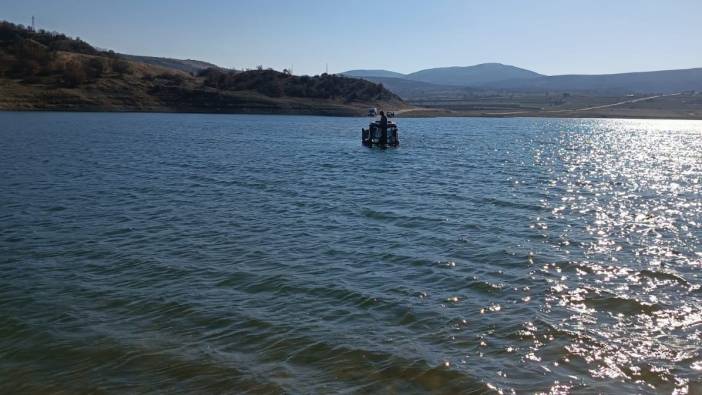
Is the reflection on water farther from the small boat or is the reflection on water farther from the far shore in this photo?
the far shore

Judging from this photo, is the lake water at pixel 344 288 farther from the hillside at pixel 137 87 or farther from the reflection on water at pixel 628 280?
the hillside at pixel 137 87

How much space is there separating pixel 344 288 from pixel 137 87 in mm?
120079

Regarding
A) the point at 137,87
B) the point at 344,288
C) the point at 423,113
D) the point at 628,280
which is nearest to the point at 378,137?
the point at 628,280

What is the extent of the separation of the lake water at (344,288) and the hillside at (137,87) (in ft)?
287

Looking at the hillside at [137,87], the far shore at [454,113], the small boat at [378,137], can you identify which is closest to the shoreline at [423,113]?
the far shore at [454,113]

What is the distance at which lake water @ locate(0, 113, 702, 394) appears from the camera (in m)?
9.93

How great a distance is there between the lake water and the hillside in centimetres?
8754

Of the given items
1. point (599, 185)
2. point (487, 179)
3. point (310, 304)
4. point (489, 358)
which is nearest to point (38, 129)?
point (487, 179)

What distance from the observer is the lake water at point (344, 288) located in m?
9.93

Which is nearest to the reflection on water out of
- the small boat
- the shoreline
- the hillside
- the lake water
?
the lake water

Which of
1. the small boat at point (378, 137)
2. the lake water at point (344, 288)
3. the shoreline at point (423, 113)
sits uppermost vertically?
the shoreline at point (423, 113)

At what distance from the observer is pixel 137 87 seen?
123000mm

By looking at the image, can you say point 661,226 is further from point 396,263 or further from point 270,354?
point 270,354

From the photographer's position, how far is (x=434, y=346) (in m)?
10.9
